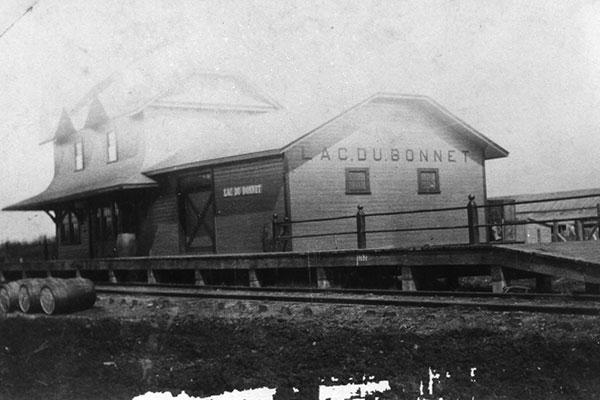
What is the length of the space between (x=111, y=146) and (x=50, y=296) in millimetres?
14472

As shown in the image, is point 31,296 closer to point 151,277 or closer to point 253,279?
point 253,279

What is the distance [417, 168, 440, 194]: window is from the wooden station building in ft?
0.11

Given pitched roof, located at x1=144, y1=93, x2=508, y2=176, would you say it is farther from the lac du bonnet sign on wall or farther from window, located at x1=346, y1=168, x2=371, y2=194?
window, located at x1=346, y1=168, x2=371, y2=194

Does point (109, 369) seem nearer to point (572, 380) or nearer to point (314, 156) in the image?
point (572, 380)

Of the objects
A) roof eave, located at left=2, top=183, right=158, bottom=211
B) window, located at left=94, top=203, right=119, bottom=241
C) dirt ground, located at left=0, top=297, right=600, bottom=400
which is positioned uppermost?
roof eave, located at left=2, top=183, right=158, bottom=211

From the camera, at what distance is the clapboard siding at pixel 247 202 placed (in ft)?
64.3

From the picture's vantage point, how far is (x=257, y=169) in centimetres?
2005

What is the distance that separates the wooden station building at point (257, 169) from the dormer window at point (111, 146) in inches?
1.6

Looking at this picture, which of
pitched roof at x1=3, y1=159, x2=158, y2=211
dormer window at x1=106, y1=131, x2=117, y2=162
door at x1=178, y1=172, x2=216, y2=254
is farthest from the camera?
dormer window at x1=106, y1=131, x2=117, y2=162

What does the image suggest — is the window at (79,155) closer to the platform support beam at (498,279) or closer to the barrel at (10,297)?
the barrel at (10,297)

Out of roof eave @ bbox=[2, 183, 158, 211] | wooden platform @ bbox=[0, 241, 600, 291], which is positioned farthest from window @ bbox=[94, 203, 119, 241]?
wooden platform @ bbox=[0, 241, 600, 291]

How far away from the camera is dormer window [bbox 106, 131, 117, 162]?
27.2 meters

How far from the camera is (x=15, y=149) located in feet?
96.9

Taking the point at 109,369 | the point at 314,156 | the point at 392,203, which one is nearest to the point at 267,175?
the point at 314,156
